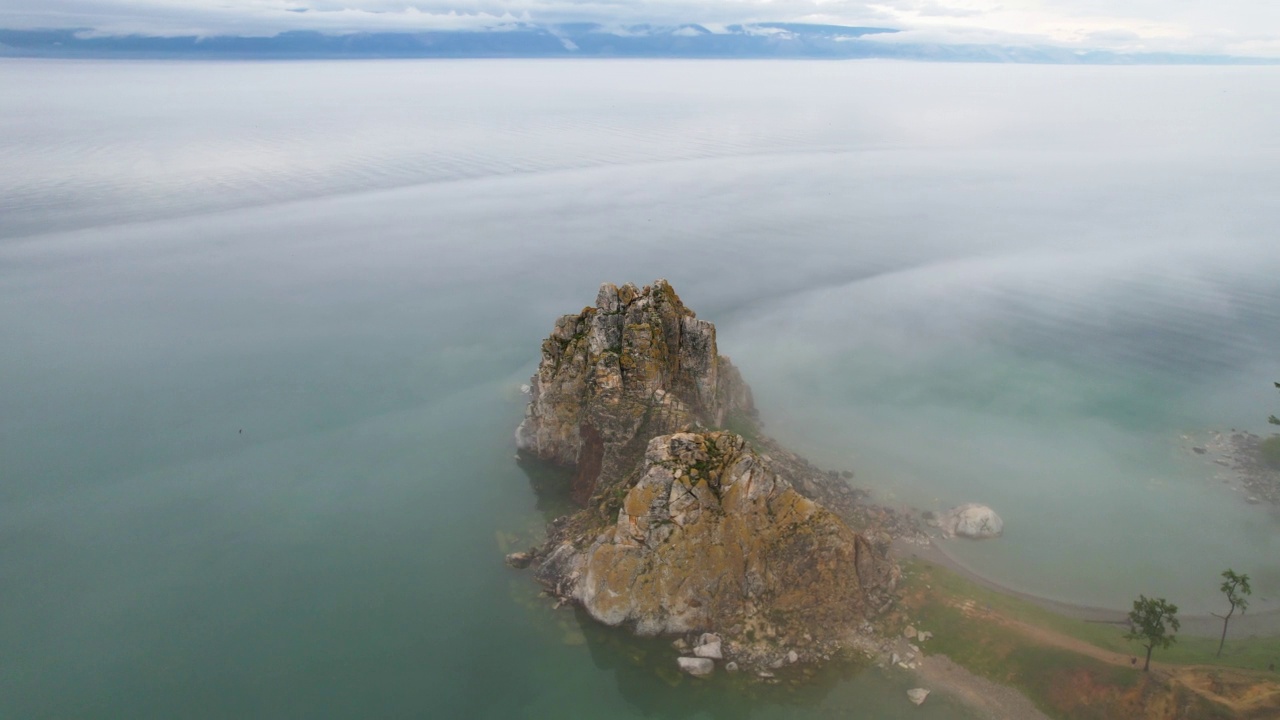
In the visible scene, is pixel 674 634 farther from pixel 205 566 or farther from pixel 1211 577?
pixel 1211 577

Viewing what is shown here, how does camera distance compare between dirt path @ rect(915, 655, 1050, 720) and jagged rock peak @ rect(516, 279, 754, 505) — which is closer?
dirt path @ rect(915, 655, 1050, 720)

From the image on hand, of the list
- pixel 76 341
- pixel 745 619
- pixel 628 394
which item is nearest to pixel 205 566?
pixel 628 394

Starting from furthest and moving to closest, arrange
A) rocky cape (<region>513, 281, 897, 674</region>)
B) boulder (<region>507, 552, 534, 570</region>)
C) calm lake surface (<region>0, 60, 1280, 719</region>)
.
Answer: boulder (<region>507, 552, 534, 570</region>) < calm lake surface (<region>0, 60, 1280, 719</region>) < rocky cape (<region>513, 281, 897, 674</region>)

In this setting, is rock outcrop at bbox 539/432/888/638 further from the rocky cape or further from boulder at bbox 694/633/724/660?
boulder at bbox 694/633/724/660

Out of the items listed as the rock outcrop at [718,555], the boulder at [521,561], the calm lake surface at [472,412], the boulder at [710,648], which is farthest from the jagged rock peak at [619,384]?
the boulder at [710,648]


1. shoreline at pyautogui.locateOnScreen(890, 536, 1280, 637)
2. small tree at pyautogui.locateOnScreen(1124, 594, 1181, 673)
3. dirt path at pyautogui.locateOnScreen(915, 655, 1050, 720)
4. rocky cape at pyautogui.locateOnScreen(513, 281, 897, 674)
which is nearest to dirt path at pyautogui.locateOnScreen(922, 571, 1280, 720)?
dirt path at pyautogui.locateOnScreen(915, 655, 1050, 720)

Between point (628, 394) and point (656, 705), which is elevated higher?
point (628, 394)
